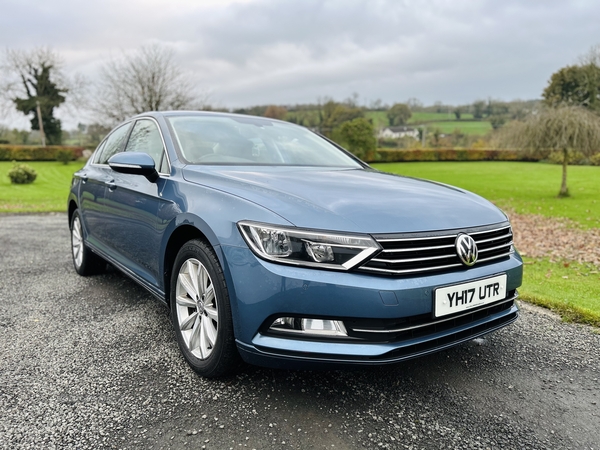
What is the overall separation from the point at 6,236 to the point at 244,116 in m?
5.93

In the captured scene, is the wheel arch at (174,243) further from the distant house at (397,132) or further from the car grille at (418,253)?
the distant house at (397,132)

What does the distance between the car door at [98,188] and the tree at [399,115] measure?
64660mm

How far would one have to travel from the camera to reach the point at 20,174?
71.2 feet

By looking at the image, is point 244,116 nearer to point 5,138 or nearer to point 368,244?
point 368,244

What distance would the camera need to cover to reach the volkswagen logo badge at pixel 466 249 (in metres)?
2.24

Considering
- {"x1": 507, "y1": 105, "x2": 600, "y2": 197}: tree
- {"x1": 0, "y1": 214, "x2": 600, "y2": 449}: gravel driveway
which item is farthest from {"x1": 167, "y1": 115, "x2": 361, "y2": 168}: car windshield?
{"x1": 507, "y1": 105, "x2": 600, "y2": 197}: tree

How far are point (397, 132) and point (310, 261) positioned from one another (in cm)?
5965

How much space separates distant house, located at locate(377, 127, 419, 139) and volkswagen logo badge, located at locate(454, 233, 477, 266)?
5467cm

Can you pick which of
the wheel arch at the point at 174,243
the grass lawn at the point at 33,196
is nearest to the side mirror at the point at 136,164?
the wheel arch at the point at 174,243

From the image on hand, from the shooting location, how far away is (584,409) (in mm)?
2307

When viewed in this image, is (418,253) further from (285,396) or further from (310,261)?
(285,396)

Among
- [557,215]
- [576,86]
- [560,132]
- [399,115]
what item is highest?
[576,86]

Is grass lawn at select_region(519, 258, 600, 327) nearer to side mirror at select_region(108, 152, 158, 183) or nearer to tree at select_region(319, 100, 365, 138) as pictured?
side mirror at select_region(108, 152, 158, 183)

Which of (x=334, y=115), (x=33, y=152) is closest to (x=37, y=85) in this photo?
(x=33, y=152)
